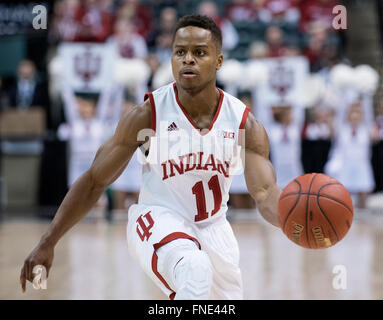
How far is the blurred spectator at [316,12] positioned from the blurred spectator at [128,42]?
10.4ft

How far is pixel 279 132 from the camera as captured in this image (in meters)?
11.0

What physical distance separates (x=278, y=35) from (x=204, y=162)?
857cm

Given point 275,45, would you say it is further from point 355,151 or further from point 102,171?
point 102,171

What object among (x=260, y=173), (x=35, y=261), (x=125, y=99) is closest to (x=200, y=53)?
(x=260, y=173)

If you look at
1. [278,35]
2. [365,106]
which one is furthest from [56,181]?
[365,106]

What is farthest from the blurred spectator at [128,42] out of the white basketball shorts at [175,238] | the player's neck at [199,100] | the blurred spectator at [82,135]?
the white basketball shorts at [175,238]

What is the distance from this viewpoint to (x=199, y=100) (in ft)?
11.7

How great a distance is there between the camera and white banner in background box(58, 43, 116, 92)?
1106 centimetres

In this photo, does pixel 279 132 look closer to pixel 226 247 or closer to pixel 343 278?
pixel 343 278

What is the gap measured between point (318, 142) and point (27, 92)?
15.9 ft

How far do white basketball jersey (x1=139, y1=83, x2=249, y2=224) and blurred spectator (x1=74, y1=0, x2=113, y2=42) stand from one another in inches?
326

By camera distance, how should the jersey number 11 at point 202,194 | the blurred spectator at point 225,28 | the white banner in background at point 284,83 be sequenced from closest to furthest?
1. the jersey number 11 at point 202,194
2. the white banner in background at point 284,83
3. the blurred spectator at point 225,28

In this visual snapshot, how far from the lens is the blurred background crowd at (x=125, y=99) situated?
35.7 ft

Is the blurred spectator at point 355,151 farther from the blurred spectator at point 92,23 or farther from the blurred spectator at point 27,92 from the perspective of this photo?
the blurred spectator at point 27,92
